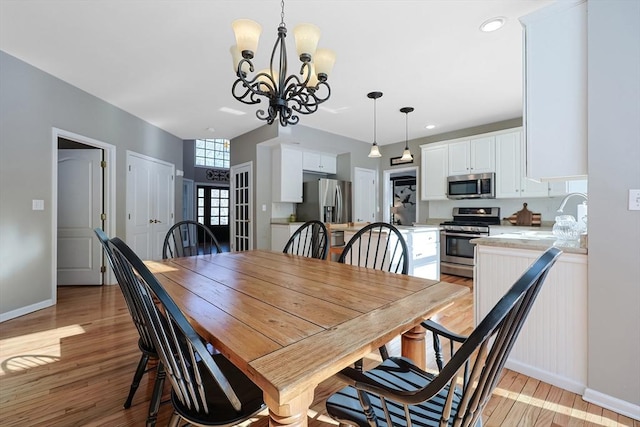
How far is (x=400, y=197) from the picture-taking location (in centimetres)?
682

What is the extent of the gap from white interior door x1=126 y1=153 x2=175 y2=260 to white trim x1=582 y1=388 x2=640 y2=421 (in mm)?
5106

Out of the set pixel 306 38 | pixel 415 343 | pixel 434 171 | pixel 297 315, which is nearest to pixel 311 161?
pixel 434 171

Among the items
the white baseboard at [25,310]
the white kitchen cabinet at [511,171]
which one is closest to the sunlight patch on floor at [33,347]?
the white baseboard at [25,310]

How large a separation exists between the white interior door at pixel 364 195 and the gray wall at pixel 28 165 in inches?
168

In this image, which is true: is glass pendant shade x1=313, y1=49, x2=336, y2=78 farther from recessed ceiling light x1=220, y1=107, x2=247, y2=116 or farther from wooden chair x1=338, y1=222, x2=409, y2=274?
recessed ceiling light x1=220, y1=107, x2=247, y2=116

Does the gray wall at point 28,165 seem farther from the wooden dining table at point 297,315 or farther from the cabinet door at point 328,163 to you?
the cabinet door at point 328,163

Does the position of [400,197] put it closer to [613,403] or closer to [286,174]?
[286,174]

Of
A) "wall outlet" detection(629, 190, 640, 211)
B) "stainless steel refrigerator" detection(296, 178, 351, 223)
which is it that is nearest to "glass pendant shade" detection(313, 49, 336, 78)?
"wall outlet" detection(629, 190, 640, 211)

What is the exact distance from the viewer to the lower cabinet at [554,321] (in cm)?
172

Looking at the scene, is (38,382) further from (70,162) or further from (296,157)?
(296,157)

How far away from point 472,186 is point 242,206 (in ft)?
13.0

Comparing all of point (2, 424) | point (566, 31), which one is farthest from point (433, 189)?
point (2, 424)

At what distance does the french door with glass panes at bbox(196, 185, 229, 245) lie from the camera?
9750 mm

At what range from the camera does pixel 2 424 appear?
148 centimetres
